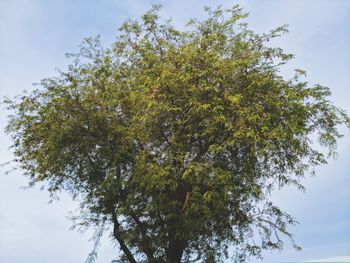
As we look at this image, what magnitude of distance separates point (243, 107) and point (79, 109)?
882 centimetres

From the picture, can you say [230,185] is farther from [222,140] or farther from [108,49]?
[108,49]

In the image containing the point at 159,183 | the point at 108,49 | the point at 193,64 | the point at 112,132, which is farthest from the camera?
the point at 108,49

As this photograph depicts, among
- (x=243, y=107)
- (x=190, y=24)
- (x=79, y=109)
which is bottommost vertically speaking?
(x=243, y=107)

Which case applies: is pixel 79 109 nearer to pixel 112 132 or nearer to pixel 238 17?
pixel 112 132

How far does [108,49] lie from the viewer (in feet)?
86.1

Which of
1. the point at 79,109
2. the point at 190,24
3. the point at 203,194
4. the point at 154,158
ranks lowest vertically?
the point at 203,194

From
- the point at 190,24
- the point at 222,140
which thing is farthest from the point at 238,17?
the point at 222,140

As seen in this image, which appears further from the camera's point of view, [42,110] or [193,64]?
[42,110]

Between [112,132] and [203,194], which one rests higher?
[112,132]

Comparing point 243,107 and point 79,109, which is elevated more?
point 79,109

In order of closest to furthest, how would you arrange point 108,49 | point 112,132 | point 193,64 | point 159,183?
point 159,183, point 193,64, point 112,132, point 108,49

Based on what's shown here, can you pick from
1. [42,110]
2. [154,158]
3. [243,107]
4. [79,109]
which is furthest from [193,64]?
[42,110]

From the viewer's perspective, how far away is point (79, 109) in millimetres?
23500

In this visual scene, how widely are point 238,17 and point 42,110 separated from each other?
468 inches
